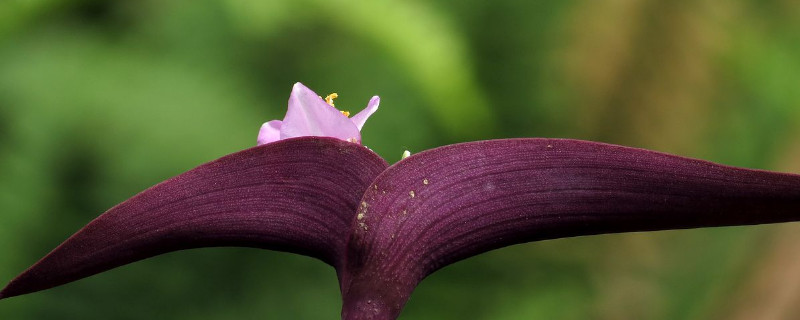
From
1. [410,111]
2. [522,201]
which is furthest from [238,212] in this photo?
[410,111]

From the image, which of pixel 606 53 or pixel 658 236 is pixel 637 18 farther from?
pixel 658 236

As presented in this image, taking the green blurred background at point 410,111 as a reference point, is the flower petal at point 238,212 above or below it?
below

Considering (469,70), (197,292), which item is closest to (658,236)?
(469,70)

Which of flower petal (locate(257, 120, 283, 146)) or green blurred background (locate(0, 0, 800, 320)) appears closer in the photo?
flower petal (locate(257, 120, 283, 146))

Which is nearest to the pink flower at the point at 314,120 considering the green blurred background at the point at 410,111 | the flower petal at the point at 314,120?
the flower petal at the point at 314,120

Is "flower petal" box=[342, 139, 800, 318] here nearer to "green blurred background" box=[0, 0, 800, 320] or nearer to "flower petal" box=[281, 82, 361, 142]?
"flower petal" box=[281, 82, 361, 142]

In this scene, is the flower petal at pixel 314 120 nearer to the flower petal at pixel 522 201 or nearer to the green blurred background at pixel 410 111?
the flower petal at pixel 522 201

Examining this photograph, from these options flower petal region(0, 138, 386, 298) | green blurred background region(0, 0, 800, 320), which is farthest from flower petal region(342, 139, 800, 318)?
green blurred background region(0, 0, 800, 320)
